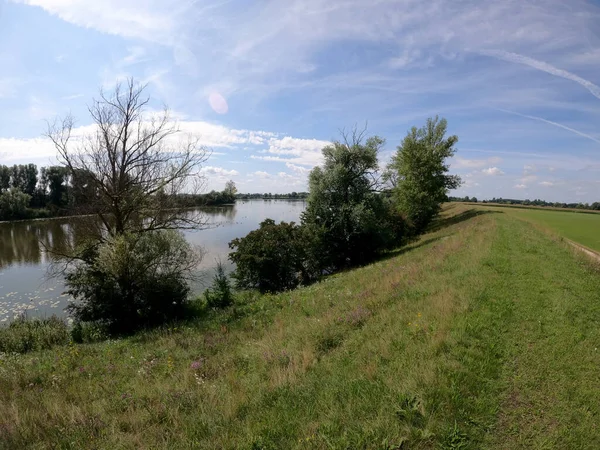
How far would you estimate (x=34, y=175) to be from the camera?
7944 cm

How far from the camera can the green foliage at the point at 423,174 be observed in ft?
109

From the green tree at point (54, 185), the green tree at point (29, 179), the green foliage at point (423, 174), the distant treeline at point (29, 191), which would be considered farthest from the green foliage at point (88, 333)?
the green tree at point (29, 179)

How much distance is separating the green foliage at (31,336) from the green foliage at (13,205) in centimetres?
7028

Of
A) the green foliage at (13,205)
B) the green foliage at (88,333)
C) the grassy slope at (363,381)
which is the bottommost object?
the green foliage at (88,333)

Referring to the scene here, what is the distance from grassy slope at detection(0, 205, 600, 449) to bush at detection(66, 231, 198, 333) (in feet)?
15.0

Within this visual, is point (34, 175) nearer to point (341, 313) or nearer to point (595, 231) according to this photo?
point (341, 313)

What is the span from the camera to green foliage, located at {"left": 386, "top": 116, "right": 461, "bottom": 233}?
33.4m

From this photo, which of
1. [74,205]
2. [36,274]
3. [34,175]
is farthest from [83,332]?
[34,175]

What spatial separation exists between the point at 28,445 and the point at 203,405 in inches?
98.1

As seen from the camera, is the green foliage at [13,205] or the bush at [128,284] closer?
the bush at [128,284]

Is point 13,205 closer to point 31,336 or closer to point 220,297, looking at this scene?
point 31,336

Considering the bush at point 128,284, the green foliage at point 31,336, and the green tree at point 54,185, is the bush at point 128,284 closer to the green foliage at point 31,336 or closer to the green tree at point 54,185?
the green foliage at point 31,336

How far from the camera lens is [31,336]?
1252cm

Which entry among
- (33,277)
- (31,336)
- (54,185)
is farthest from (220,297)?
(54,185)
